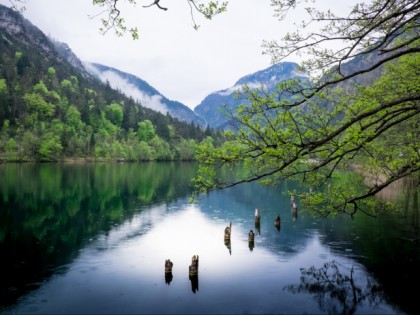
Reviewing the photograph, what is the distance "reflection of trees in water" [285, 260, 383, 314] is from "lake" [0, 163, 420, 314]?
61mm

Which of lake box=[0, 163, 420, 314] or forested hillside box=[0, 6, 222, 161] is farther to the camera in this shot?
forested hillside box=[0, 6, 222, 161]

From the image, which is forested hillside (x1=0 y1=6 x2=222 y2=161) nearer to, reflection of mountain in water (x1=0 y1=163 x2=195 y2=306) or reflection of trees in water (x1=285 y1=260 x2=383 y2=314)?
reflection of mountain in water (x1=0 y1=163 x2=195 y2=306)

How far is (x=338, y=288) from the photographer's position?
65.6 feet

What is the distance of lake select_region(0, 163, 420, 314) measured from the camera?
18.1m

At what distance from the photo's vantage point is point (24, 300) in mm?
17578

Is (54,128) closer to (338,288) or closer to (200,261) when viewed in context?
(200,261)

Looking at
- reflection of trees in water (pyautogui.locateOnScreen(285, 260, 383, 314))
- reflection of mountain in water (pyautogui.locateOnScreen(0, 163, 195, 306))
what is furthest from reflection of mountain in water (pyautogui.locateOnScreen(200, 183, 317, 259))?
reflection of mountain in water (pyautogui.locateOnScreen(0, 163, 195, 306))

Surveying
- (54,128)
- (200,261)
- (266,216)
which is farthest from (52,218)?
(54,128)

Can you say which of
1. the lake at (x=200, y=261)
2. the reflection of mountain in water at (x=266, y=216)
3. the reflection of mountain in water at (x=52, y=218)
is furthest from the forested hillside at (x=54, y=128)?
the lake at (x=200, y=261)

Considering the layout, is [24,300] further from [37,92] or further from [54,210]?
[37,92]

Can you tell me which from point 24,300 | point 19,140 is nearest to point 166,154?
→ point 19,140

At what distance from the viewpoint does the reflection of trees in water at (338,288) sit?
59.4 ft

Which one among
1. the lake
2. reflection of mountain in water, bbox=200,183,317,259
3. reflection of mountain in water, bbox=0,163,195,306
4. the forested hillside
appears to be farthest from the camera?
the forested hillside

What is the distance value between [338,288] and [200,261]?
33.3ft
